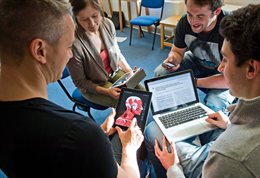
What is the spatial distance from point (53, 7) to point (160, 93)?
803 millimetres

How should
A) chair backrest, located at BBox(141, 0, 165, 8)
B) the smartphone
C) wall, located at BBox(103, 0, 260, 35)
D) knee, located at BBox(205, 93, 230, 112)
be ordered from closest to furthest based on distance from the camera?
knee, located at BBox(205, 93, 230, 112) < the smartphone < wall, located at BBox(103, 0, 260, 35) < chair backrest, located at BBox(141, 0, 165, 8)

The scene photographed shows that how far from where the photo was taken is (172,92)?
1.36 m

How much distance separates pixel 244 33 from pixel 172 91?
2.30 ft

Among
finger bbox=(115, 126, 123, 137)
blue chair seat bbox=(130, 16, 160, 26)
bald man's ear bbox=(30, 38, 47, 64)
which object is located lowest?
blue chair seat bbox=(130, 16, 160, 26)

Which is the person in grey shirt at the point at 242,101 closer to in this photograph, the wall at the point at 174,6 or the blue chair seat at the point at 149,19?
the wall at the point at 174,6

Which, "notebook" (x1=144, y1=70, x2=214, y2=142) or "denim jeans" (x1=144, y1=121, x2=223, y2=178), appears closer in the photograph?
"denim jeans" (x1=144, y1=121, x2=223, y2=178)

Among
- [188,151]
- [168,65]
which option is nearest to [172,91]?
[188,151]

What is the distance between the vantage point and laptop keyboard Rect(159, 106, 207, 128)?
1.30m

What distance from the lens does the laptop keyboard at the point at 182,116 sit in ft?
4.26

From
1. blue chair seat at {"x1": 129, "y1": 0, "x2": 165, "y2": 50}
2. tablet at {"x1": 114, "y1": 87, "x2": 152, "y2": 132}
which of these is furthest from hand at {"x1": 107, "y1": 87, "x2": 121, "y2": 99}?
blue chair seat at {"x1": 129, "y1": 0, "x2": 165, "y2": 50}

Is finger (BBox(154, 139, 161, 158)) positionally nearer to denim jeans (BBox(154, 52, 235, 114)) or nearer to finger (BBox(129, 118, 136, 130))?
finger (BBox(129, 118, 136, 130))

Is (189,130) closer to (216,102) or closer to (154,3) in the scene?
(216,102)

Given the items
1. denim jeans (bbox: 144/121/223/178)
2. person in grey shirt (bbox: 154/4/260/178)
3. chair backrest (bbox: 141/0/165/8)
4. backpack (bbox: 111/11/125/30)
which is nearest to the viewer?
person in grey shirt (bbox: 154/4/260/178)

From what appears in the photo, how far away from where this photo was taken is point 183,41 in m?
1.84
